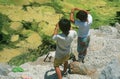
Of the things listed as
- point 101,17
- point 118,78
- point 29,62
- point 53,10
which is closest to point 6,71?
point 29,62

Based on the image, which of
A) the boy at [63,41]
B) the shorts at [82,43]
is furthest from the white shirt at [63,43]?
the shorts at [82,43]

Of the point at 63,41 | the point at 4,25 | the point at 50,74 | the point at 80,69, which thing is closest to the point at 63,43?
the point at 63,41

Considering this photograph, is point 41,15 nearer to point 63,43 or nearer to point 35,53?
point 35,53

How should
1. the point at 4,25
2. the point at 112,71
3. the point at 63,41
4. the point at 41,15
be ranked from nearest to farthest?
the point at 112,71 → the point at 63,41 → the point at 4,25 → the point at 41,15

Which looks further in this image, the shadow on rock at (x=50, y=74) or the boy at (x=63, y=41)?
the shadow on rock at (x=50, y=74)

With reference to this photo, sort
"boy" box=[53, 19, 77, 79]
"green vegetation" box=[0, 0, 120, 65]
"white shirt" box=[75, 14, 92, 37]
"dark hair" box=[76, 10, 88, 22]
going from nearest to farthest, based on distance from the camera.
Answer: "boy" box=[53, 19, 77, 79] → "dark hair" box=[76, 10, 88, 22] → "white shirt" box=[75, 14, 92, 37] → "green vegetation" box=[0, 0, 120, 65]

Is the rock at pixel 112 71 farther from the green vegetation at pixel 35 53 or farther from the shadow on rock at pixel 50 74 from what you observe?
the green vegetation at pixel 35 53

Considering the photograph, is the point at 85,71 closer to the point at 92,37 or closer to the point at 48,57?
the point at 48,57

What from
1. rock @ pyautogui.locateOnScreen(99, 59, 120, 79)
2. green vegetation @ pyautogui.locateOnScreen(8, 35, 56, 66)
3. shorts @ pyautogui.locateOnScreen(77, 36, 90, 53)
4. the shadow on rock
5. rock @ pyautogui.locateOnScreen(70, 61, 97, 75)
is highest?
shorts @ pyautogui.locateOnScreen(77, 36, 90, 53)

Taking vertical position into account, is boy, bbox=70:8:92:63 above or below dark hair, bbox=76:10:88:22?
below

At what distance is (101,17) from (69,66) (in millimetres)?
3540

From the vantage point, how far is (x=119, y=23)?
8.81m

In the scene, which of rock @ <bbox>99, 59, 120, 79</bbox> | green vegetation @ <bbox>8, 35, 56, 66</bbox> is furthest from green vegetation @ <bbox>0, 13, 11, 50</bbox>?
rock @ <bbox>99, 59, 120, 79</bbox>

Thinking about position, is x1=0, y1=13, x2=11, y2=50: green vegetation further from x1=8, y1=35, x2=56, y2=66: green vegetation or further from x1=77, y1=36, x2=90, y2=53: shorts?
x1=77, y1=36, x2=90, y2=53: shorts
